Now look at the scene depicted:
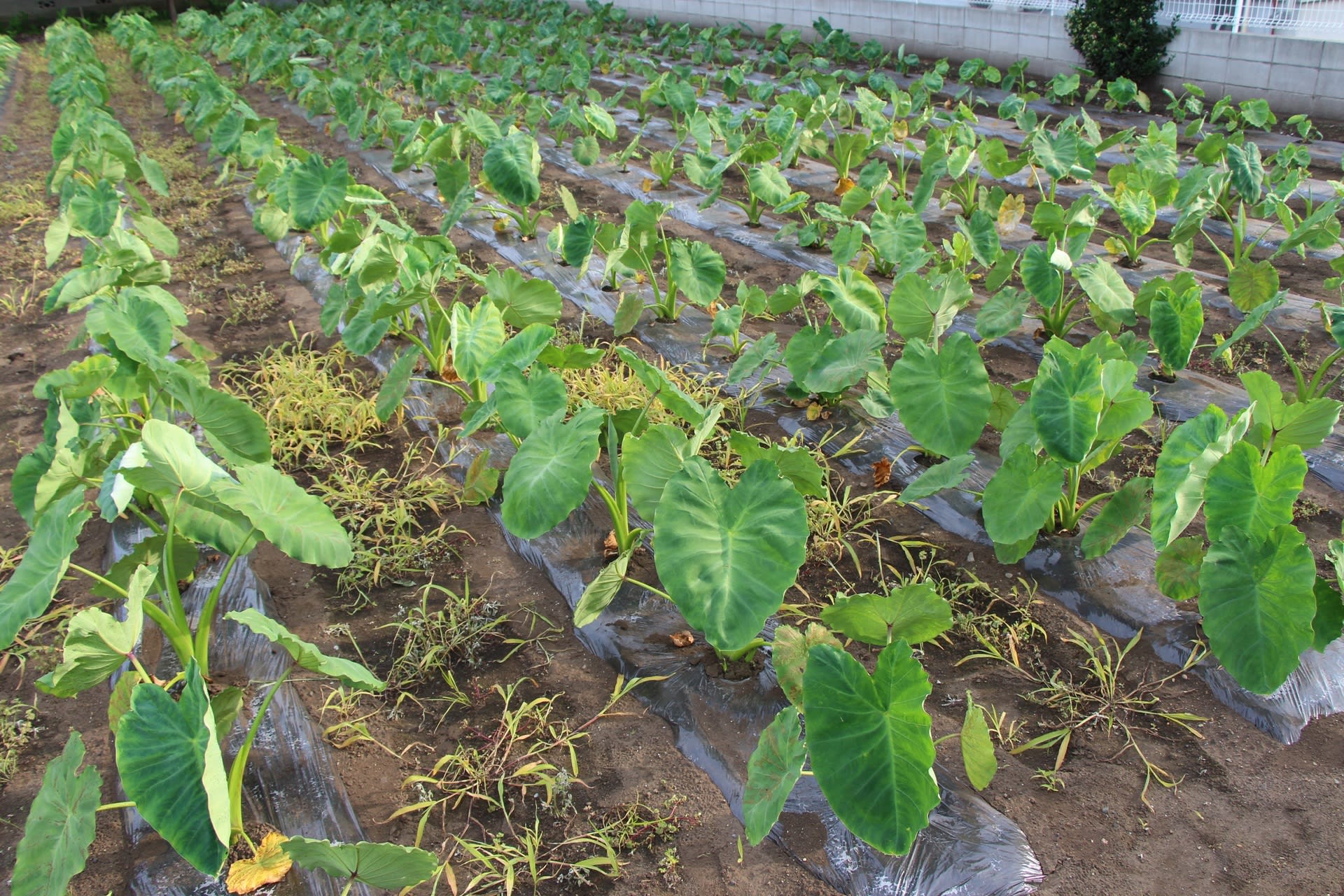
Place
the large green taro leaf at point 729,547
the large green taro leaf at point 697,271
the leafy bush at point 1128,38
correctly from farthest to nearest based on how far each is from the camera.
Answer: the leafy bush at point 1128,38, the large green taro leaf at point 697,271, the large green taro leaf at point 729,547

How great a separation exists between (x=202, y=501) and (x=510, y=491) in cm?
51

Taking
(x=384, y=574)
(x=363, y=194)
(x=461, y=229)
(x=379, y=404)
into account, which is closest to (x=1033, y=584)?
(x=384, y=574)

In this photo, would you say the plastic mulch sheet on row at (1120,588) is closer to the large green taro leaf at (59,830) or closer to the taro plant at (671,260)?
the taro plant at (671,260)

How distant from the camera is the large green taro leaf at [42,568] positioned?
1.34 metres

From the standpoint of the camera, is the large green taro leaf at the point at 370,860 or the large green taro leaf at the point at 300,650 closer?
the large green taro leaf at the point at 370,860

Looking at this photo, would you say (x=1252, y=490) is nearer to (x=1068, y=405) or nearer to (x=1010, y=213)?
(x=1068, y=405)

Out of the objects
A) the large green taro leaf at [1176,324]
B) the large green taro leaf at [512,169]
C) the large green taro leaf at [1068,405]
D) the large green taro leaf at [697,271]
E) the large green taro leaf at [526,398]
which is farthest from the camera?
the large green taro leaf at [512,169]

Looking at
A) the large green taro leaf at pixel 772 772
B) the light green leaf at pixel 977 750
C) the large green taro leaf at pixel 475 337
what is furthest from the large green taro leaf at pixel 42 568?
the light green leaf at pixel 977 750

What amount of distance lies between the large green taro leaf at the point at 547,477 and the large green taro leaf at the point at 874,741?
0.58 m

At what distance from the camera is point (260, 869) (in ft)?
4.56

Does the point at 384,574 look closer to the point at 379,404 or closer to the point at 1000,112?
the point at 379,404

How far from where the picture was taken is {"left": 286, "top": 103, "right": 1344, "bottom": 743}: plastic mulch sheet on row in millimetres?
1646

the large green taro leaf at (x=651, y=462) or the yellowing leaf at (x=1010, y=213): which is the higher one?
the yellowing leaf at (x=1010, y=213)

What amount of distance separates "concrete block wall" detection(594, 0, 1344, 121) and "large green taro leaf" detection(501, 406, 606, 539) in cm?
581
